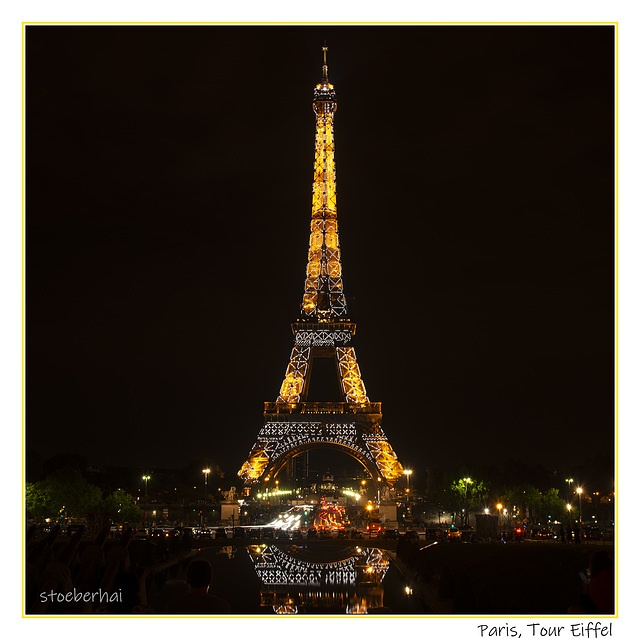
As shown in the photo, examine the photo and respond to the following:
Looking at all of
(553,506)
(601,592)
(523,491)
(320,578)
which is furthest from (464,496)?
(601,592)

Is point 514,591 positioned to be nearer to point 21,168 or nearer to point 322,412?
point 21,168

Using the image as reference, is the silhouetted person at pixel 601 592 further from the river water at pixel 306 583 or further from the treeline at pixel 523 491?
the treeline at pixel 523 491

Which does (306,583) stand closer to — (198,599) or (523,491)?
(198,599)

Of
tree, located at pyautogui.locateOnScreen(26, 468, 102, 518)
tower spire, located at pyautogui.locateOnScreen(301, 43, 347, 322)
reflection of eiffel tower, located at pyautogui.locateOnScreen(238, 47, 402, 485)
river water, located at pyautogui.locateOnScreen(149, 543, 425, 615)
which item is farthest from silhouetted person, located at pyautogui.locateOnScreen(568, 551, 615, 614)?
tower spire, located at pyautogui.locateOnScreen(301, 43, 347, 322)

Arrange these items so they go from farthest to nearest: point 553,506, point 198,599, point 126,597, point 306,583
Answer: point 553,506 → point 306,583 → point 126,597 → point 198,599

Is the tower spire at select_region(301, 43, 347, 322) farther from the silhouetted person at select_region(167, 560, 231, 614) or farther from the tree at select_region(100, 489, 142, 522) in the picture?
the silhouetted person at select_region(167, 560, 231, 614)
